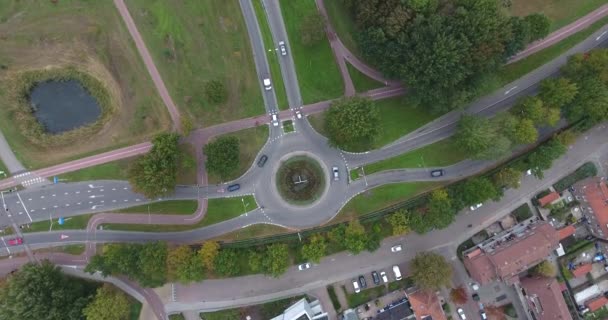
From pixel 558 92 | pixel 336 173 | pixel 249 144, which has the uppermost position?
pixel 249 144

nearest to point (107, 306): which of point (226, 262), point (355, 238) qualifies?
point (226, 262)

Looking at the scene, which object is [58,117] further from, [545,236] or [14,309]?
[545,236]

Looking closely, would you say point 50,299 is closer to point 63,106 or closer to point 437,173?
point 63,106

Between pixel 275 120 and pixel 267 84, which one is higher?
pixel 267 84

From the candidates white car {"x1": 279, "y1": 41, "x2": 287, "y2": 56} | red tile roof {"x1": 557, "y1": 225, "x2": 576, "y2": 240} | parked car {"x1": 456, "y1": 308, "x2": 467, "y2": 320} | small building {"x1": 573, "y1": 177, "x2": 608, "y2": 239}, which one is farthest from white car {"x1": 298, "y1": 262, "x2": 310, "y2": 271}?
small building {"x1": 573, "y1": 177, "x2": 608, "y2": 239}

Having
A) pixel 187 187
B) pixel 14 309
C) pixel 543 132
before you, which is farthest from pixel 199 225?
pixel 543 132

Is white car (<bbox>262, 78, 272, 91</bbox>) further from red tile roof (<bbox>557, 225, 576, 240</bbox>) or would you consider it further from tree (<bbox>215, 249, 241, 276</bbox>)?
red tile roof (<bbox>557, 225, 576, 240</bbox>)
